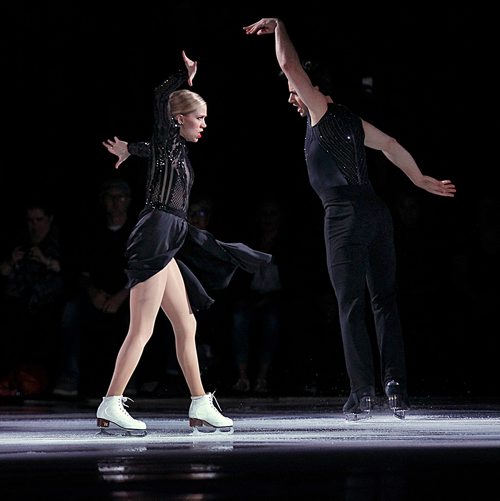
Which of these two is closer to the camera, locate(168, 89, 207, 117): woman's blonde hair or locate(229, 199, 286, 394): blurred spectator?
locate(168, 89, 207, 117): woman's blonde hair

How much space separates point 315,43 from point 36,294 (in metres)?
3.21

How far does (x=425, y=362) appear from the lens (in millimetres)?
10906

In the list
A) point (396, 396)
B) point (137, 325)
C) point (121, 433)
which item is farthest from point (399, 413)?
point (137, 325)

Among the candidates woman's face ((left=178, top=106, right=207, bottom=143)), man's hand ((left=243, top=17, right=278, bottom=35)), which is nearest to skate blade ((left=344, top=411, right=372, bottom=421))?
woman's face ((left=178, top=106, right=207, bottom=143))

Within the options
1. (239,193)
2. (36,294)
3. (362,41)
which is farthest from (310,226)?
(36,294)

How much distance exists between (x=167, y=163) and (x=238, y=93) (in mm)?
6056

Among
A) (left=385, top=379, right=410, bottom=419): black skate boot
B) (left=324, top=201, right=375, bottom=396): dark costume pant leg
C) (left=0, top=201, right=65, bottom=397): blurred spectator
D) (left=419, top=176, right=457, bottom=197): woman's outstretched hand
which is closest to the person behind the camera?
(left=324, top=201, right=375, bottom=396): dark costume pant leg

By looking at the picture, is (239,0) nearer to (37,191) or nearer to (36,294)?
(37,191)

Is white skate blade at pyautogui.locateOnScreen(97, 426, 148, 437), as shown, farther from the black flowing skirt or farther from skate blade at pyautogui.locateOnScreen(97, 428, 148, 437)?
the black flowing skirt

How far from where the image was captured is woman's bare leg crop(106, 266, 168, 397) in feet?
19.7

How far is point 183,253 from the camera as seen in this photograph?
638cm

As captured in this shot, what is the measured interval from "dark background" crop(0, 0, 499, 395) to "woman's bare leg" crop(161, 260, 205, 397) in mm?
5225

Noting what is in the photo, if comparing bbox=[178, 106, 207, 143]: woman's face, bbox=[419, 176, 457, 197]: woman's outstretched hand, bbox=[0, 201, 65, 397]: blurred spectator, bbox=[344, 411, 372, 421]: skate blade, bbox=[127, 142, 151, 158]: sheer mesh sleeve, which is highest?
bbox=[178, 106, 207, 143]: woman's face

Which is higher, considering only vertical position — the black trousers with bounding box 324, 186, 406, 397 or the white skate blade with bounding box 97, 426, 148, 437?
the black trousers with bounding box 324, 186, 406, 397
